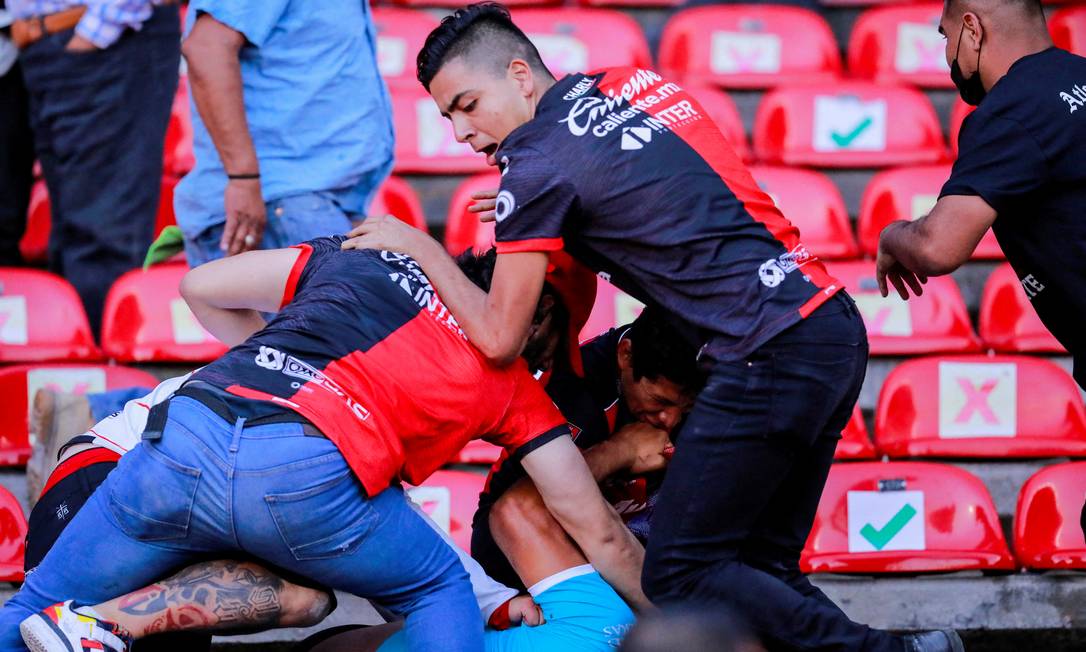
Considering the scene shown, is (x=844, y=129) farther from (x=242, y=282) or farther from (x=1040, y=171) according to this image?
(x=242, y=282)

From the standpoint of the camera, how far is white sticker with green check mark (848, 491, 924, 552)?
3.99 m

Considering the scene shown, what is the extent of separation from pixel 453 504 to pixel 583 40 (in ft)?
8.00

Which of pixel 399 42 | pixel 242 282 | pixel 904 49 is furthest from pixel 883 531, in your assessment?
pixel 399 42

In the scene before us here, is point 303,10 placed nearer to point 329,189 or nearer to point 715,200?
point 329,189

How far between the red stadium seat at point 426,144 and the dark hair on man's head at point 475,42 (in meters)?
2.23

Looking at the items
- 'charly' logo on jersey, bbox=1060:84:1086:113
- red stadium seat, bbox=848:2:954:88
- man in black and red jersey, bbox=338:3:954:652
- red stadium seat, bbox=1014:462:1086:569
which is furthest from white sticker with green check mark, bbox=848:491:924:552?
red stadium seat, bbox=848:2:954:88

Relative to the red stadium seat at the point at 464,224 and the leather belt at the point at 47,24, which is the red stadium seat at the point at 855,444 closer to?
the red stadium seat at the point at 464,224

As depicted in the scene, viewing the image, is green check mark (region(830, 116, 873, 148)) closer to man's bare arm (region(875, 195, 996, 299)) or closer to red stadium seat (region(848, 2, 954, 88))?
red stadium seat (region(848, 2, 954, 88))

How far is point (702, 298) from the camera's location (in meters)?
2.92

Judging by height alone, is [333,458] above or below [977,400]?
above

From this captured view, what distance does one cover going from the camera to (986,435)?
4387 millimetres

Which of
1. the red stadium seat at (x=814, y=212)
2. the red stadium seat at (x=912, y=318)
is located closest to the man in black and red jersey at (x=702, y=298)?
the red stadium seat at (x=912, y=318)

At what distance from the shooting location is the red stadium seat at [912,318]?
4660 mm

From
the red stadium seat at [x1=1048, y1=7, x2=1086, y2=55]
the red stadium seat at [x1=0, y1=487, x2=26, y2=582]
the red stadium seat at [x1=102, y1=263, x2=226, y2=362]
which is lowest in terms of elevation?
the red stadium seat at [x1=0, y1=487, x2=26, y2=582]
